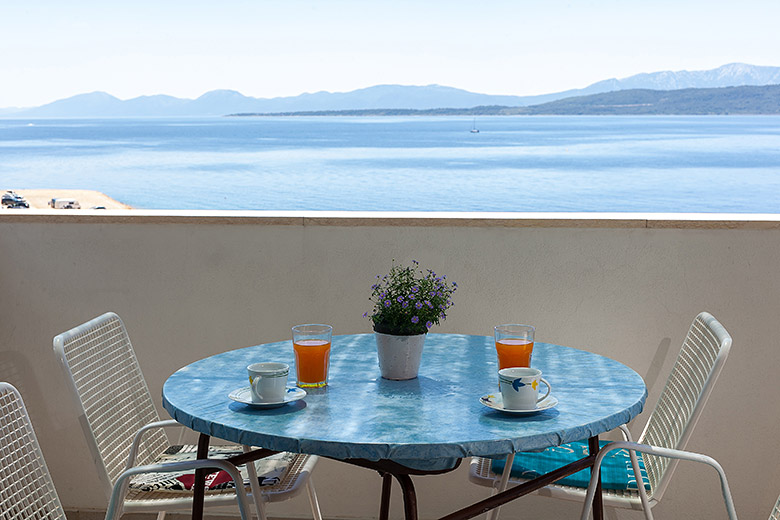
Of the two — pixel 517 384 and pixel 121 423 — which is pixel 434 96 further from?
pixel 517 384

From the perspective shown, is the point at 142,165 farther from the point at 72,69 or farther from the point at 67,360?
the point at 67,360

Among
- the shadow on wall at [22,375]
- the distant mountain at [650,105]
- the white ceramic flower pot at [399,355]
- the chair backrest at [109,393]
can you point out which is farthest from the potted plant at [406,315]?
the distant mountain at [650,105]

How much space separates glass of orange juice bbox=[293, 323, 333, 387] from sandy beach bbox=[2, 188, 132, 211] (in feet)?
128

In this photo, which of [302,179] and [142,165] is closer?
[302,179]

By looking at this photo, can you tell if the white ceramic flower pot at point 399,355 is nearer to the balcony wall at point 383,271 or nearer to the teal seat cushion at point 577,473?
the teal seat cushion at point 577,473

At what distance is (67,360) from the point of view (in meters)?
1.87

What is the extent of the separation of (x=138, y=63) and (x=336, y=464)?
169 ft

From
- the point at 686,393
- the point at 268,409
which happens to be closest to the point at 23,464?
the point at 268,409

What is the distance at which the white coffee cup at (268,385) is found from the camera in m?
1.48

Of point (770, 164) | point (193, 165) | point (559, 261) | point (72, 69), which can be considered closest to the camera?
point (559, 261)

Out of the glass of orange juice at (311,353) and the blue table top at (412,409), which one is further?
the glass of orange juice at (311,353)

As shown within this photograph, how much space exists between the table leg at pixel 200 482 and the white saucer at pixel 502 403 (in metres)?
0.58

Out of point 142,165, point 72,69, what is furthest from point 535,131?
point 72,69

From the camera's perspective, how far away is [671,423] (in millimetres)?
1934
